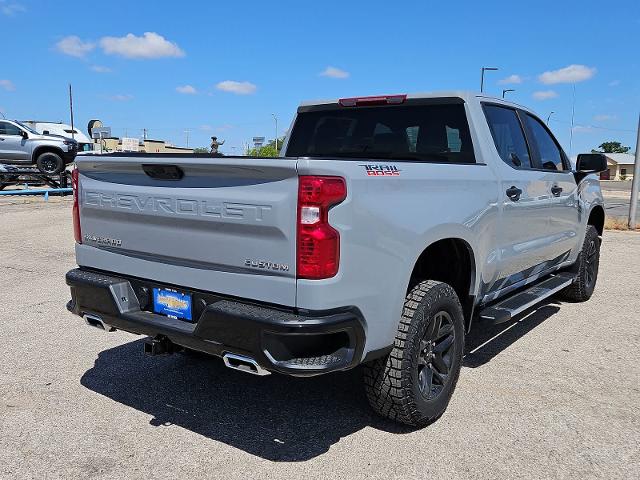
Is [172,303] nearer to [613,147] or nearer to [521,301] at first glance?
[521,301]

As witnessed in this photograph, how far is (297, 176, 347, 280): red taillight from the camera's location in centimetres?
265

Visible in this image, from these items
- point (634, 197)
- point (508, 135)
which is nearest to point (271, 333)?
point (508, 135)

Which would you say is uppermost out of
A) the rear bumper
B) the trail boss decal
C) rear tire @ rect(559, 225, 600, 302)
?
the trail boss decal

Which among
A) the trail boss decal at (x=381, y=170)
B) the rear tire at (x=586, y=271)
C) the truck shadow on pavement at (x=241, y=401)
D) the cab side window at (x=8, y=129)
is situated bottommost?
the truck shadow on pavement at (x=241, y=401)

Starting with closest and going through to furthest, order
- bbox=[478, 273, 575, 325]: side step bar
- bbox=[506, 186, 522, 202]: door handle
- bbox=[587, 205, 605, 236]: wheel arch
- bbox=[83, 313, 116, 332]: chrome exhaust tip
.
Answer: bbox=[83, 313, 116, 332]: chrome exhaust tip < bbox=[478, 273, 575, 325]: side step bar < bbox=[506, 186, 522, 202]: door handle < bbox=[587, 205, 605, 236]: wheel arch

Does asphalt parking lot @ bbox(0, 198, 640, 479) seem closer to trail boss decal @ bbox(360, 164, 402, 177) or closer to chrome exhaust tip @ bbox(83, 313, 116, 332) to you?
chrome exhaust tip @ bbox(83, 313, 116, 332)

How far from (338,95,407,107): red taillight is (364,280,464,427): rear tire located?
169 cm

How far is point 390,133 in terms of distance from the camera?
4.56 meters

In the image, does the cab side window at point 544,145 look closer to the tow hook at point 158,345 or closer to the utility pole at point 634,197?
the tow hook at point 158,345

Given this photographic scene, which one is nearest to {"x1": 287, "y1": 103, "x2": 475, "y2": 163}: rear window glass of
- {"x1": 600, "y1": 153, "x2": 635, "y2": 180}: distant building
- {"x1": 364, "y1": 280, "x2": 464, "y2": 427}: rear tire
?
{"x1": 364, "y1": 280, "x2": 464, "y2": 427}: rear tire

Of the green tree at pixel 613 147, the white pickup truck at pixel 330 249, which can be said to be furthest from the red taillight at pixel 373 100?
the green tree at pixel 613 147

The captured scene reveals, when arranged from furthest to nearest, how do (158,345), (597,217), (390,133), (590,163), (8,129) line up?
(8,129), (597,217), (590,163), (390,133), (158,345)

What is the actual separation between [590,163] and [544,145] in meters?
0.72

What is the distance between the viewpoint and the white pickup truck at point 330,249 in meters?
2.72
